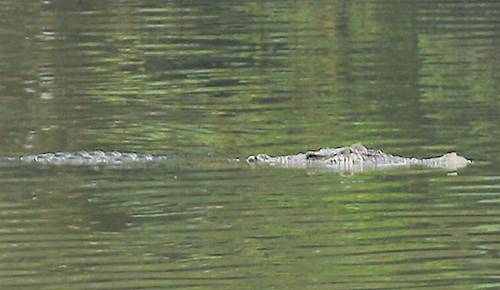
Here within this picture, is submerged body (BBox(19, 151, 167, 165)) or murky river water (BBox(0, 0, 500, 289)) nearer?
murky river water (BBox(0, 0, 500, 289))

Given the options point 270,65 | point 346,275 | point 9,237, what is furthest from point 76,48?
point 346,275

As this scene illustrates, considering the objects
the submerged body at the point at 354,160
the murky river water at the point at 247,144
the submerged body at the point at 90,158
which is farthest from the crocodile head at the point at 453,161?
the submerged body at the point at 90,158

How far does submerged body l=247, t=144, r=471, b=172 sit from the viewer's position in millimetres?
12875

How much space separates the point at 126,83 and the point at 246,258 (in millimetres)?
8250

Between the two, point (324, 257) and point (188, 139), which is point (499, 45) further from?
point (324, 257)

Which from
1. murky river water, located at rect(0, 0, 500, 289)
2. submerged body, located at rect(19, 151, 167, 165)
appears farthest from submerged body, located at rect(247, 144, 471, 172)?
submerged body, located at rect(19, 151, 167, 165)

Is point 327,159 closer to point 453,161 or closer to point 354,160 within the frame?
point 354,160

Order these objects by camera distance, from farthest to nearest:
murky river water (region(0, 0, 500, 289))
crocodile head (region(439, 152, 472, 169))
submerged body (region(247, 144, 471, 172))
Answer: submerged body (region(247, 144, 471, 172))
crocodile head (region(439, 152, 472, 169))
murky river water (region(0, 0, 500, 289))

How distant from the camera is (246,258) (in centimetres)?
991

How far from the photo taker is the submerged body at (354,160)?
1288cm

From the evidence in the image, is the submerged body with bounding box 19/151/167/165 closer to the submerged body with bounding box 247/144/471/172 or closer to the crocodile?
the crocodile

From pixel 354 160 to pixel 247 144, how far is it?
131cm

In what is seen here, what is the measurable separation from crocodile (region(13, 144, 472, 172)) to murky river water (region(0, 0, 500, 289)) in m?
0.21

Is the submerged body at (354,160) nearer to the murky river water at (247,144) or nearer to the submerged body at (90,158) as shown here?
the murky river water at (247,144)
